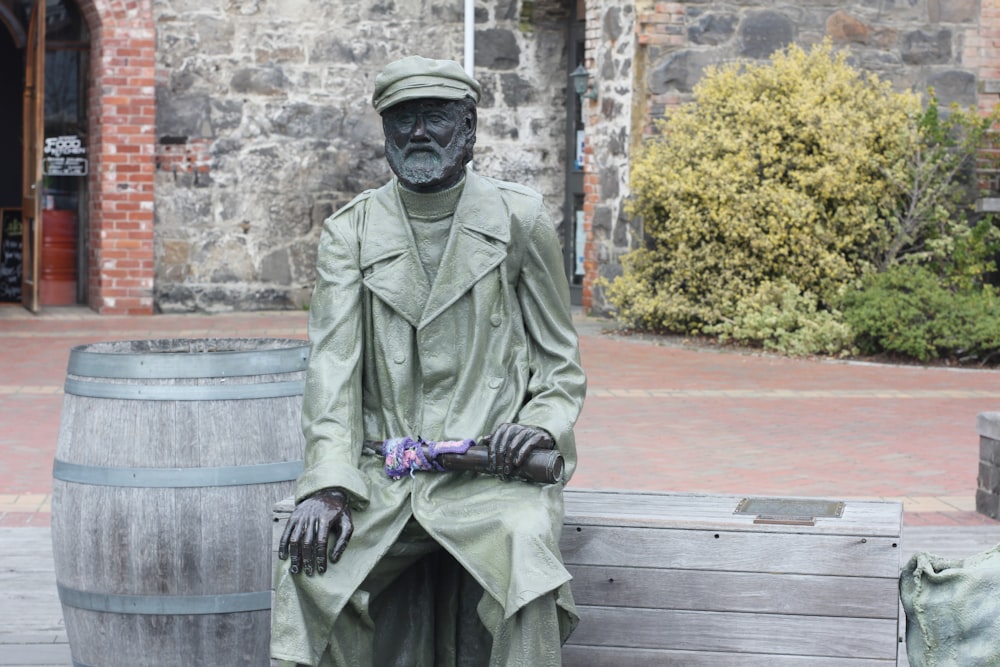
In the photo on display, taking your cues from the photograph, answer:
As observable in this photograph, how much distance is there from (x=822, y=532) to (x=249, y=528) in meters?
1.44

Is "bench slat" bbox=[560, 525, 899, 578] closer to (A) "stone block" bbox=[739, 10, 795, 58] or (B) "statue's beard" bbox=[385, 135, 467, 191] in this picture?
(B) "statue's beard" bbox=[385, 135, 467, 191]

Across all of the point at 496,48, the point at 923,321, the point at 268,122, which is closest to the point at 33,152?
the point at 268,122

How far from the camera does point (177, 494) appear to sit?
3.95 m

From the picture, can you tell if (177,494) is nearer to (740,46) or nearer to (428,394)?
(428,394)

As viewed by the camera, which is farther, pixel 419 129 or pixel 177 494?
pixel 177 494

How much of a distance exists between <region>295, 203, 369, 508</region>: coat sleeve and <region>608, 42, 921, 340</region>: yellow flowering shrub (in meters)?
9.03

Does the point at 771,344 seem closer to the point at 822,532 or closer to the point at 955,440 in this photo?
the point at 955,440

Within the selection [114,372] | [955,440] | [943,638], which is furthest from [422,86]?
[955,440]

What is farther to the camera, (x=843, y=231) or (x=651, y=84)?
(x=651, y=84)

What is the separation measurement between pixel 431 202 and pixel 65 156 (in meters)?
12.7

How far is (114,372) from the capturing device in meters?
4.00

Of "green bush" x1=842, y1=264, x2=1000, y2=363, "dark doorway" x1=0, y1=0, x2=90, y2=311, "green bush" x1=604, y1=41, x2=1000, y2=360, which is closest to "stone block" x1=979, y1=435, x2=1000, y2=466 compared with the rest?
"green bush" x1=842, y1=264, x2=1000, y2=363

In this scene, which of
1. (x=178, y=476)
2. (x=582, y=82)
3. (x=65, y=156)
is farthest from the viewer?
(x=65, y=156)

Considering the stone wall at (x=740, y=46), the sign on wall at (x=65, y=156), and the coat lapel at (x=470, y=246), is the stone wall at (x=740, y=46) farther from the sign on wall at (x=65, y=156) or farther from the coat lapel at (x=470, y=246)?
the coat lapel at (x=470, y=246)
